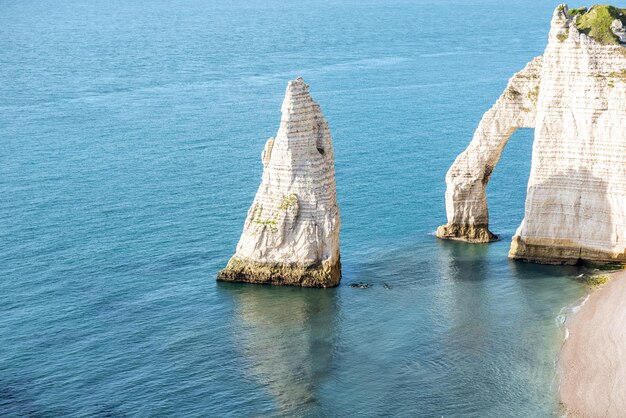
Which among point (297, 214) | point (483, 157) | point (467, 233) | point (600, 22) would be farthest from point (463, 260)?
point (600, 22)

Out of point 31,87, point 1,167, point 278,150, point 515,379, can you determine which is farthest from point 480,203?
point 31,87

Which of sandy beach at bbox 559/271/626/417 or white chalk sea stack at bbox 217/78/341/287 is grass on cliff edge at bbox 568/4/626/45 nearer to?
sandy beach at bbox 559/271/626/417

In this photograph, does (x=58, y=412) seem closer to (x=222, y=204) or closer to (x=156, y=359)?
(x=156, y=359)

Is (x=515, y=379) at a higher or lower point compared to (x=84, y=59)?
lower

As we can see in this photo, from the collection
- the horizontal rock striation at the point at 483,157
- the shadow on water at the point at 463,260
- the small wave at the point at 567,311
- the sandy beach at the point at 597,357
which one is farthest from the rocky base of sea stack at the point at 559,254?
the small wave at the point at 567,311

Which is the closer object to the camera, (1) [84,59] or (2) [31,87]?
(2) [31,87]

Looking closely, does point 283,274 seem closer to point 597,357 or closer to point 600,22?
point 597,357

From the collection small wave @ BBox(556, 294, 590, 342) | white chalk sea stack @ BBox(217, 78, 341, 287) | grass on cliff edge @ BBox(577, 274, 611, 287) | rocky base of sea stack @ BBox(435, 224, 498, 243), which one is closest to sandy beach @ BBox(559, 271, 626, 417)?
small wave @ BBox(556, 294, 590, 342)

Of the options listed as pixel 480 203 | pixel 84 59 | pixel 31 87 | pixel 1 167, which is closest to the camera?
pixel 480 203
